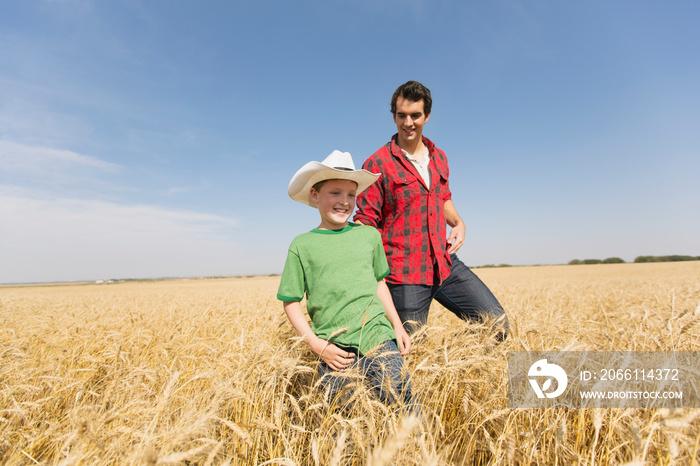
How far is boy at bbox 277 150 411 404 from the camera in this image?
1977mm

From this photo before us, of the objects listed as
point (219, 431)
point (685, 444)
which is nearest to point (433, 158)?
point (685, 444)

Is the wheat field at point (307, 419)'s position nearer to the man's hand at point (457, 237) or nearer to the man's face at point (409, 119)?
the man's hand at point (457, 237)

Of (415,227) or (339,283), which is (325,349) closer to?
(339,283)

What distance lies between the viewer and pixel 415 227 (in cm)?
288

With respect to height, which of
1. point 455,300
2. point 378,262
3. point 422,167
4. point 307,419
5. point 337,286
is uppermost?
point 422,167

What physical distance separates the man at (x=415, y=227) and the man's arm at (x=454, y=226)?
2cm

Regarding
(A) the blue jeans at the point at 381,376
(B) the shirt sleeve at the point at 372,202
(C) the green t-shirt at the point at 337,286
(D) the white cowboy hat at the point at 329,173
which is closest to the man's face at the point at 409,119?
(B) the shirt sleeve at the point at 372,202

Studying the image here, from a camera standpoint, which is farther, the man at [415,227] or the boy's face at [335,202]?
the man at [415,227]

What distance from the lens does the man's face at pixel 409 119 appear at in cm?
279

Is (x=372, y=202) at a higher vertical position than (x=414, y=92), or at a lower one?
lower

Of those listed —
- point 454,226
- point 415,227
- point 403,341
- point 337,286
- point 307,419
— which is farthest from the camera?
point 454,226

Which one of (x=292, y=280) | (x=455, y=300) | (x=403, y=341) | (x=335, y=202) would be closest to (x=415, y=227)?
(x=455, y=300)

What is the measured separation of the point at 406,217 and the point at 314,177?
99 centimetres

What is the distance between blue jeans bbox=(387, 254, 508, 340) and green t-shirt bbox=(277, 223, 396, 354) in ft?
1.75
